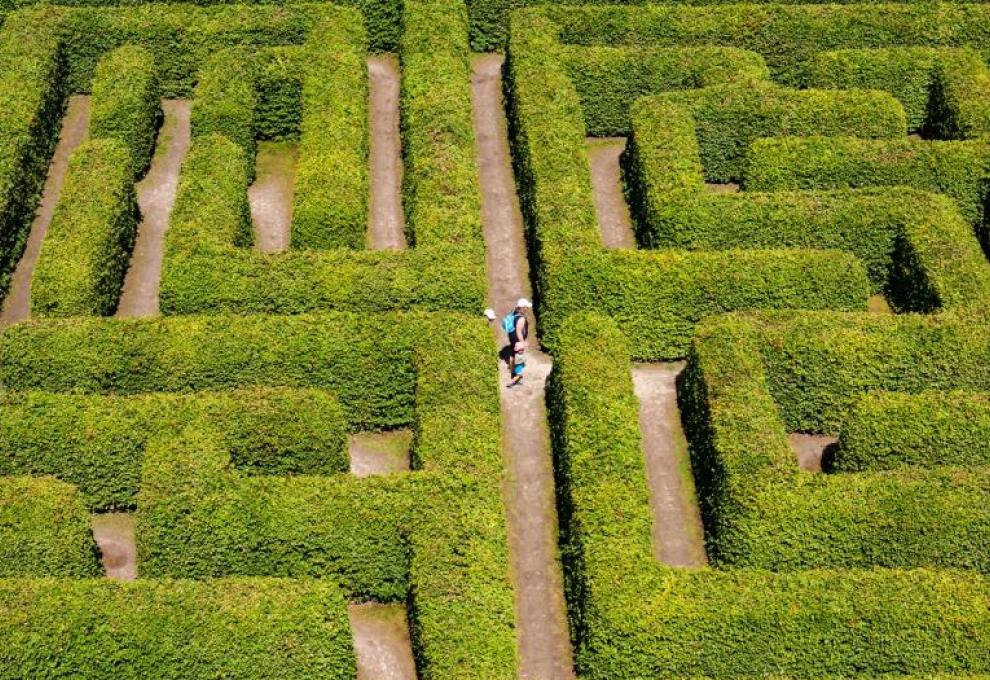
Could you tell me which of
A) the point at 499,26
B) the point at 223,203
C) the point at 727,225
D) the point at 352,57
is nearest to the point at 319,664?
the point at 223,203

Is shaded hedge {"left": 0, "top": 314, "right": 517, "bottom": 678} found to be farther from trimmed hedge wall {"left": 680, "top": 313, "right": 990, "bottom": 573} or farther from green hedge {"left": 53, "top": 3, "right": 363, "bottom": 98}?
green hedge {"left": 53, "top": 3, "right": 363, "bottom": 98}

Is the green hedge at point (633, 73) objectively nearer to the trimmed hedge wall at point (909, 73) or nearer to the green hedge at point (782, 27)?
the green hedge at point (782, 27)

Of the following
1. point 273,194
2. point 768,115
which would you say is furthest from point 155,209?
point 768,115

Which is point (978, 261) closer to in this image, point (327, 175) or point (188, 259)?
point (327, 175)

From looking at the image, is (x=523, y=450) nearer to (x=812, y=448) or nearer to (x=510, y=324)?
(x=510, y=324)

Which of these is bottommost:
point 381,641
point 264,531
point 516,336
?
point 381,641

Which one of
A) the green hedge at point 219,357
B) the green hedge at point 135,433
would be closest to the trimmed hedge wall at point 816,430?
the green hedge at point 219,357

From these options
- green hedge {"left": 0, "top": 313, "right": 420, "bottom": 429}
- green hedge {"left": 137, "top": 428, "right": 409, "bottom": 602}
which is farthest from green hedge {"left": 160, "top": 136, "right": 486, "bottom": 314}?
green hedge {"left": 137, "top": 428, "right": 409, "bottom": 602}
